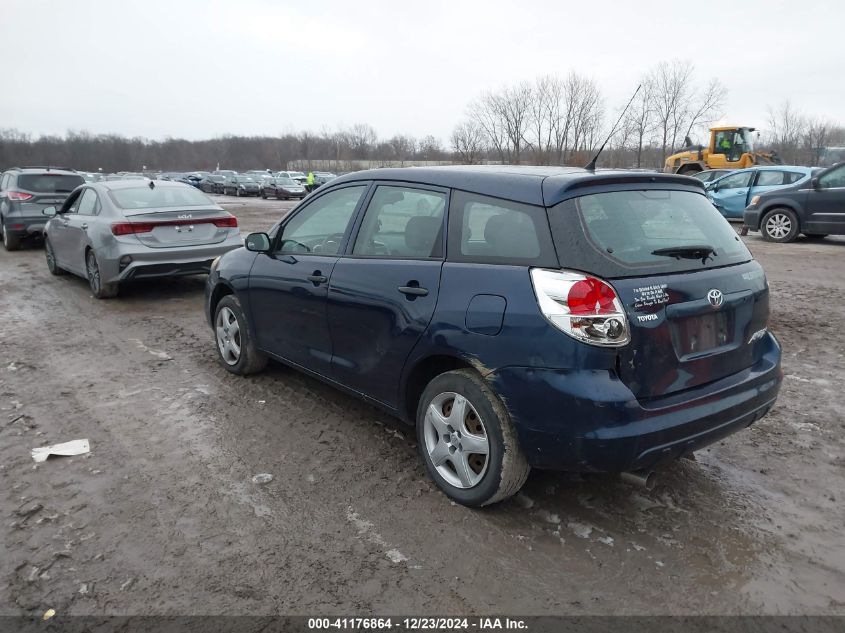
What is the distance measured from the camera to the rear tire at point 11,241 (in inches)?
528

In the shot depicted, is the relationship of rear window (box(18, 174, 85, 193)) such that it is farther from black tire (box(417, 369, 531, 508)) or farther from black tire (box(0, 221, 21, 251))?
black tire (box(417, 369, 531, 508))

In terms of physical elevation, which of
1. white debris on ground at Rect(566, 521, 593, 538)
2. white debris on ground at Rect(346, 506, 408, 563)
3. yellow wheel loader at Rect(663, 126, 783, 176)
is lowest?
white debris on ground at Rect(566, 521, 593, 538)

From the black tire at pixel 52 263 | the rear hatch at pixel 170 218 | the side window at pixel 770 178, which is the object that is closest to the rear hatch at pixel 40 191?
the black tire at pixel 52 263

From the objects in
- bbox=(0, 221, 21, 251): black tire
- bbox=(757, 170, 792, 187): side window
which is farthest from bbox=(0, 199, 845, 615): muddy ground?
bbox=(757, 170, 792, 187): side window

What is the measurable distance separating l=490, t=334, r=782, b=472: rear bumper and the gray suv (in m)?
13.4

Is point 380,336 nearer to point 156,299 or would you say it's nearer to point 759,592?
point 759,592

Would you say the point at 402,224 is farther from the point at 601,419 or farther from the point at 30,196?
the point at 30,196

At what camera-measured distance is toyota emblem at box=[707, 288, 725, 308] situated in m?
2.99

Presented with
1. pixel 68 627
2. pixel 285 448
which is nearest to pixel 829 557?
pixel 285 448

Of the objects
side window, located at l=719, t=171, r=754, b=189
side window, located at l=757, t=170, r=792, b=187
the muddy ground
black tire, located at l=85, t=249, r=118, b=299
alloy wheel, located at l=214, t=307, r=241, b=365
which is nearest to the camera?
the muddy ground

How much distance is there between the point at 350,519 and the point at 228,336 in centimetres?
266

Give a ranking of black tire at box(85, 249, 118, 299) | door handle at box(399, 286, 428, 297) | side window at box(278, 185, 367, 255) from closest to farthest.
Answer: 1. door handle at box(399, 286, 428, 297)
2. side window at box(278, 185, 367, 255)
3. black tire at box(85, 249, 118, 299)

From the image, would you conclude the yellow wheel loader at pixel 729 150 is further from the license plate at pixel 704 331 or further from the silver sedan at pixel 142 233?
the license plate at pixel 704 331

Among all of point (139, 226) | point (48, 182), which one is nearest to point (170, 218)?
point (139, 226)
